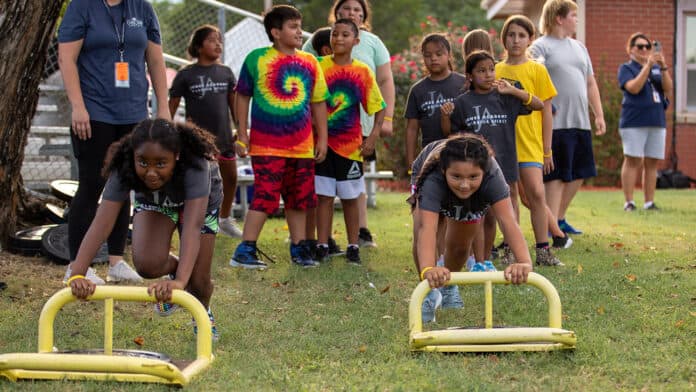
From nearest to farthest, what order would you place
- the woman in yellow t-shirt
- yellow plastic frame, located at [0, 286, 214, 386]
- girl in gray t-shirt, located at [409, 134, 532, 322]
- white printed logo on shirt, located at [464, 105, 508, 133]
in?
yellow plastic frame, located at [0, 286, 214, 386]
girl in gray t-shirt, located at [409, 134, 532, 322]
white printed logo on shirt, located at [464, 105, 508, 133]
the woman in yellow t-shirt

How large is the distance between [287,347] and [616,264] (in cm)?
320

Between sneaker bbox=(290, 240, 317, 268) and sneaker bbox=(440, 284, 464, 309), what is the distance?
177 centimetres

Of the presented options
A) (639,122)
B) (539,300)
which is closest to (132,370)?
(539,300)

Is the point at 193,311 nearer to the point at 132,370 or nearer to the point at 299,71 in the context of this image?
the point at 132,370

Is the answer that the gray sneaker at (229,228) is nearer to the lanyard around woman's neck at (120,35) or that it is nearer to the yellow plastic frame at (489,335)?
the lanyard around woman's neck at (120,35)

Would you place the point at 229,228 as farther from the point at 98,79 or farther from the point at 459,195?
the point at 459,195

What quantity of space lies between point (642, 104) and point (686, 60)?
22.9ft

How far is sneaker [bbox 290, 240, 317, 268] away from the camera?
7.16 metres

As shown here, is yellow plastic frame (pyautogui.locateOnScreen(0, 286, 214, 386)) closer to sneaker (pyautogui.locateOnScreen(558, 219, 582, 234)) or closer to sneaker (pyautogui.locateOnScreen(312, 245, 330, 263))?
sneaker (pyautogui.locateOnScreen(312, 245, 330, 263))

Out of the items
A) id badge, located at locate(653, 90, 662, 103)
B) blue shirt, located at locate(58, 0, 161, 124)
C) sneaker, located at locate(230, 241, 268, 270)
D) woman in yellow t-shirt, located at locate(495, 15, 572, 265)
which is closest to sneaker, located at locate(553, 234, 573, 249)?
woman in yellow t-shirt, located at locate(495, 15, 572, 265)

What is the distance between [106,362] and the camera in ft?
12.6

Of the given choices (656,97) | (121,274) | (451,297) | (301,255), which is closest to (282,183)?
(301,255)

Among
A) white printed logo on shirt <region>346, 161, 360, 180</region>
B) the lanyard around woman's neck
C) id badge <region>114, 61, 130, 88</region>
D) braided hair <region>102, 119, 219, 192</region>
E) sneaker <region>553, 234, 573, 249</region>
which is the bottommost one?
sneaker <region>553, 234, 573, 249</region>

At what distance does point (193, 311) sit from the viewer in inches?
160
